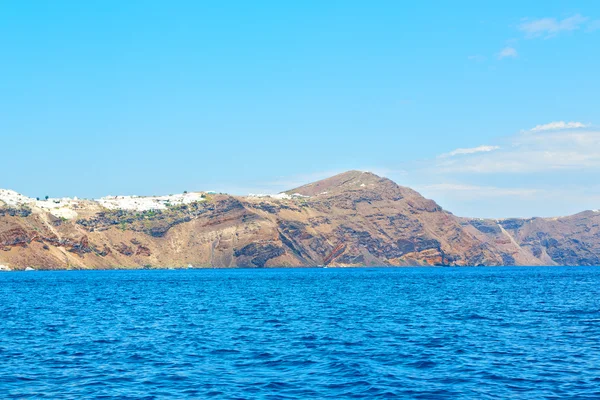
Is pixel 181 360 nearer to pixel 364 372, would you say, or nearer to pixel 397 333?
pixel 364 372

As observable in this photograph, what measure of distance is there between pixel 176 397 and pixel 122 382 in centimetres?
457

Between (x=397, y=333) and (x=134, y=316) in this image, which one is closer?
(x=397, y=333)

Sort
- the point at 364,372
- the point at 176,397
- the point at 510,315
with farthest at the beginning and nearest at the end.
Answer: the point at 510,315 < the point at 364,372 < the point at 176,397

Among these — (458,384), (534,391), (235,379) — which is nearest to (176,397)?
(235,379)

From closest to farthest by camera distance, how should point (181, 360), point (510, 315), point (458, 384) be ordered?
point (458, 384), point (181, 360), point (510, 315)

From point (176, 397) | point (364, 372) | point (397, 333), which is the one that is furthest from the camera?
point (397, 333)

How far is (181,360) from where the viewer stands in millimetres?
39750

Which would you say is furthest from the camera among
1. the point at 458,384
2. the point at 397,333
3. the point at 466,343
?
the point at 397,333

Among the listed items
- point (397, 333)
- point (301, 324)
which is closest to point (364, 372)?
point (397, 333)

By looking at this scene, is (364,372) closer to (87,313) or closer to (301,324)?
(301,324)

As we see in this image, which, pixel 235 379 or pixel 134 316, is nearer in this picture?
pixel 235 379

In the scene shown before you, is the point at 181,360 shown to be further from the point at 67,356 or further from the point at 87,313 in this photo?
the point at 87,313

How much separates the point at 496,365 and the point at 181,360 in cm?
1758

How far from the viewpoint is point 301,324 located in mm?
58875
